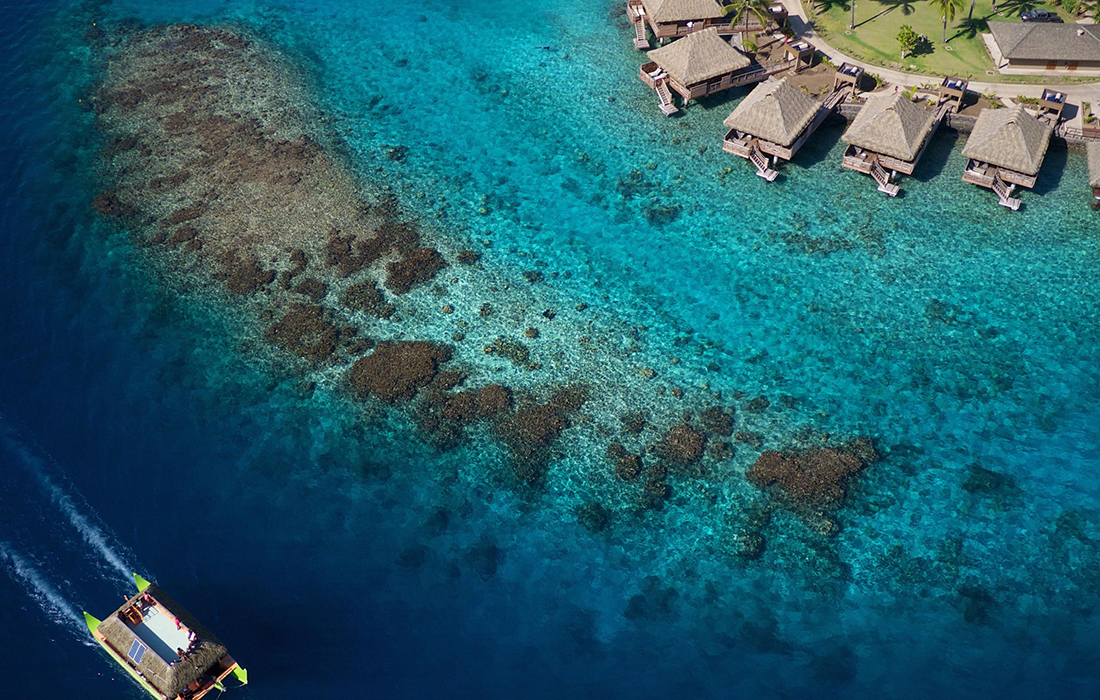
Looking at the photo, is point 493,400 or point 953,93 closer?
point 493,400

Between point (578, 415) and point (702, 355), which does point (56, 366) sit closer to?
point (578, 415)

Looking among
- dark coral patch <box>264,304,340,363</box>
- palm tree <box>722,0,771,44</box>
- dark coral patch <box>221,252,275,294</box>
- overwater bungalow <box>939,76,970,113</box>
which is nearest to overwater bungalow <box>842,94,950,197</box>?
overwater bungalow <box>939,76,970,113</box>

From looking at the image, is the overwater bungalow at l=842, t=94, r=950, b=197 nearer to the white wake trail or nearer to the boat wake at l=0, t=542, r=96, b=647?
the white wake trail

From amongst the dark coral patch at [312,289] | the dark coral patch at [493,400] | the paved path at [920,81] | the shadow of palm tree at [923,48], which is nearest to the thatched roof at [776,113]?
the paved path at [920,81]

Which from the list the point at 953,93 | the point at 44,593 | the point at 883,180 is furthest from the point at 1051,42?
the point at 44,593

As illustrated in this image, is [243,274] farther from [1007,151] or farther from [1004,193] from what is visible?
[1007,151]

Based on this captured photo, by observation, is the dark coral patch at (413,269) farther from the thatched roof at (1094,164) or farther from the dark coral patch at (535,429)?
the thatched roof at (1094,164)

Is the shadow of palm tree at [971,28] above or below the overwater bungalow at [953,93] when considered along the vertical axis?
above
